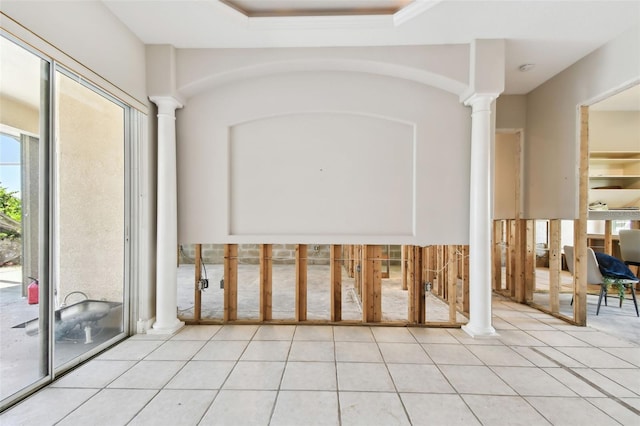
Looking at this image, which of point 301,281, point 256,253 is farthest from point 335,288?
point 256,253

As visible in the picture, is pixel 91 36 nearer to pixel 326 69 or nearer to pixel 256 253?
pixel 326 69

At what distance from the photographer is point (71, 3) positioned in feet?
6.82

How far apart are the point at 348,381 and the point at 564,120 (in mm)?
3817

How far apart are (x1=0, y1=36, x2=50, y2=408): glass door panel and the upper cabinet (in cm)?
660

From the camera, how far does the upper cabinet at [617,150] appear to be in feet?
14.1

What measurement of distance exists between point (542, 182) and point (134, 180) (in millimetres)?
4916

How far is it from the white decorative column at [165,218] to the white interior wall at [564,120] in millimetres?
4428

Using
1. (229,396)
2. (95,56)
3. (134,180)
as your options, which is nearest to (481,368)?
(229,396)

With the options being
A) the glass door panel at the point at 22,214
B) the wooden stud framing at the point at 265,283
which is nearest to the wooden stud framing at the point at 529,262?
the wooden stud framing at the point at 265,283

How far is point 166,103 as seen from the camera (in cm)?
292

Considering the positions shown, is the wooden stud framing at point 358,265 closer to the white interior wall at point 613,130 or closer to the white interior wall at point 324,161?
the white interior wall at point 324,161

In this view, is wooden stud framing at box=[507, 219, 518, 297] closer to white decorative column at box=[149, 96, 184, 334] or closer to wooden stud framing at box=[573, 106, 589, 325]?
wooden stud framing at box=[573, 106, 589, 325]

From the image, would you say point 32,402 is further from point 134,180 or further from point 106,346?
point 134,180

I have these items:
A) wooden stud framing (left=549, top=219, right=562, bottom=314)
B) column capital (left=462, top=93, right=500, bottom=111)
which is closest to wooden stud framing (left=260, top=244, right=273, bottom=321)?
column capital (left=462, top=93, right=500, bottom=111)
